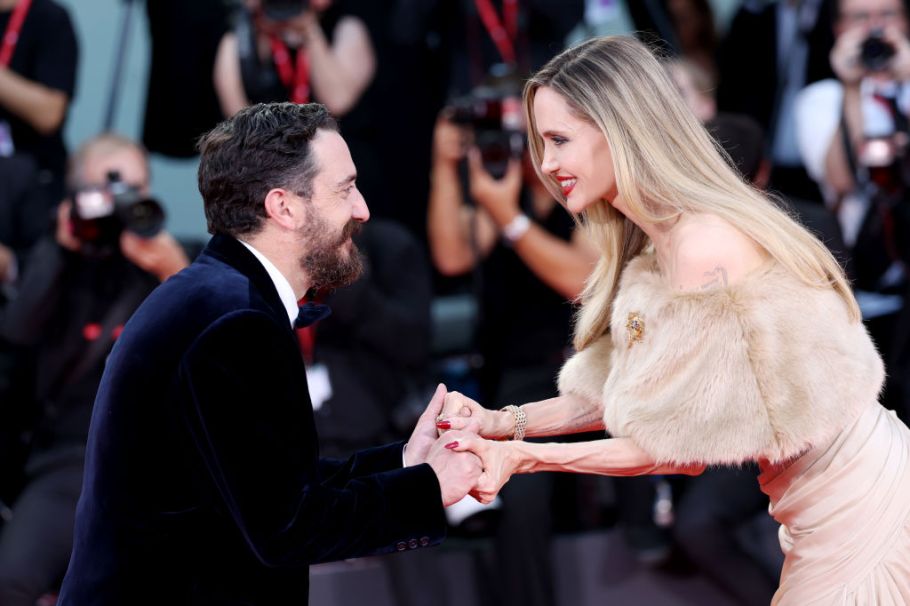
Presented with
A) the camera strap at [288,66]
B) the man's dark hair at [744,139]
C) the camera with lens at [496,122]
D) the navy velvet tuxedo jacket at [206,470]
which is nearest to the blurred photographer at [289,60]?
the camera strap at [288,66]

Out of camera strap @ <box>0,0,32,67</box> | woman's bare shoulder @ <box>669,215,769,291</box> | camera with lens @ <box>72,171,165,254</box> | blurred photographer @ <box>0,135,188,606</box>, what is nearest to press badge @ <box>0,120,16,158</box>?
camera strap @ <box>0,0,32,67</box>

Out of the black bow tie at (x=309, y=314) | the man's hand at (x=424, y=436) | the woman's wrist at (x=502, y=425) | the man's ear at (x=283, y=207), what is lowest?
the woman's wrist at (x=502, y=425)

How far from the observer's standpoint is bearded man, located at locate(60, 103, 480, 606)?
2361 millimetres

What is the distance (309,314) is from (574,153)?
2.10 ft

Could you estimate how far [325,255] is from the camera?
266 centimetres

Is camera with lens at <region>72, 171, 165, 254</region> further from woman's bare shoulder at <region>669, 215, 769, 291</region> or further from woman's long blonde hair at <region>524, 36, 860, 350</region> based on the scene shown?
woman's bare shoulder at <region>669, 215, 769, 291</region>

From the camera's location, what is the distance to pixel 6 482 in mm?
4602

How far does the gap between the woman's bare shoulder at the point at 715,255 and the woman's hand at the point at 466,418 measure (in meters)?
0.56

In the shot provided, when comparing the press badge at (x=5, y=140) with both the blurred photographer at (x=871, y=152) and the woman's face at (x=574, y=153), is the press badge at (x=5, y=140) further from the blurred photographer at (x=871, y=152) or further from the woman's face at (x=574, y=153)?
the blurred photographer at (x=871, y=152)

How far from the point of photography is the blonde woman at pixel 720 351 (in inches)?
101

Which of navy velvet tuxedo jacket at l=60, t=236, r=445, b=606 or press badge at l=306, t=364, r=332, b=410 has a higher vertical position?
navy velvet tuxedo jacket at l=60, t=236, r=445, b=606

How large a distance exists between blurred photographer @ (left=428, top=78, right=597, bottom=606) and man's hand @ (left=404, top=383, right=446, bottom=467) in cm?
147

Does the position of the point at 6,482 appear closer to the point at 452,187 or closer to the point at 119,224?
the point at 119,224

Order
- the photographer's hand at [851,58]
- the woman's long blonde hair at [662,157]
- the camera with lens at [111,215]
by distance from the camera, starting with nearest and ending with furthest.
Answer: the woman's long blonde hair at [662,157]
the camera with lens at [111,215]
the photographer's hand at [851,58]
